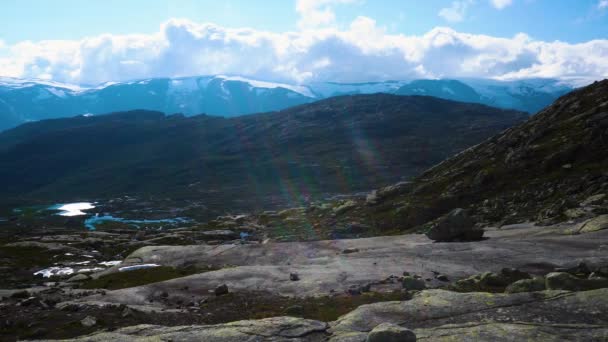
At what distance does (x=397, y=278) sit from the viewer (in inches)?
1374

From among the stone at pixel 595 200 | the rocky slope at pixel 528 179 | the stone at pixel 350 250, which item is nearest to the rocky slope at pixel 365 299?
the stone at pixel 350 250

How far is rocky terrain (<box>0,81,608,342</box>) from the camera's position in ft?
69.4

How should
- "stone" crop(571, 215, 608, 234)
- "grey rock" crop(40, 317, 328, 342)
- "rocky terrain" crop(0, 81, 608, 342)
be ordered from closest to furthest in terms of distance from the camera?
"grey rock" crop(40, 317, 328, 342) → "rocky terrain" crop(0, 81, 608, 342) → "stone" crop(571, 215, 608, 234)

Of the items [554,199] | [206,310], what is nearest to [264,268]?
[206,310]

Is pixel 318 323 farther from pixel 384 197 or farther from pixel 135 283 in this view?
pixel 384 197

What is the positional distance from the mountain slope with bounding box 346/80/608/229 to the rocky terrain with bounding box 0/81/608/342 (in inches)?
16.4

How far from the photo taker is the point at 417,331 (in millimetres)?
19984

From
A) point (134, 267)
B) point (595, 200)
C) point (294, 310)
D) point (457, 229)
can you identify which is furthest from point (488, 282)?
point (134, 267)

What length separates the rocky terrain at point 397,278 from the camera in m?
21.1

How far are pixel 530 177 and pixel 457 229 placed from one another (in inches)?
1561

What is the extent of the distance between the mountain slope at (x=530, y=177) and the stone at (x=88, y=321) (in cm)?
5298

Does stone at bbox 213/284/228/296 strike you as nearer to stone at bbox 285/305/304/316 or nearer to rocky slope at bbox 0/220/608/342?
rocky slope at bbox 0/220/608/342

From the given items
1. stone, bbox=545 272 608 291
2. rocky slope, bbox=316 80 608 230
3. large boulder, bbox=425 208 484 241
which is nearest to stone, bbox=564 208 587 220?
rocky slope, bbox=316 80 608 230

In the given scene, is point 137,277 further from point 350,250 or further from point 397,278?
point 397,278
